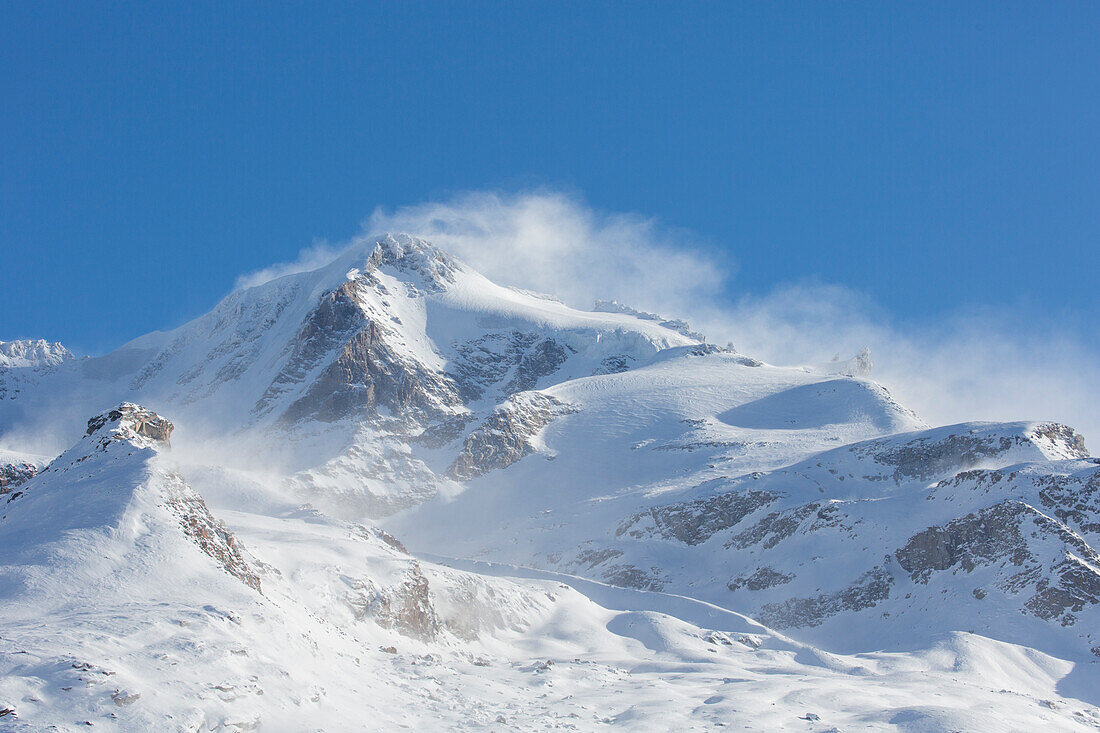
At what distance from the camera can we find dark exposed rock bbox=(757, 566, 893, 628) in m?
75.2

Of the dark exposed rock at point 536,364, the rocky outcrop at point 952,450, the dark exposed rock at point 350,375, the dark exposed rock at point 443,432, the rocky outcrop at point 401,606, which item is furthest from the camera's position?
the dark exposed rock at point 536,364

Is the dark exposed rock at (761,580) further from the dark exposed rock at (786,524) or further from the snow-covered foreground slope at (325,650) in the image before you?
the snow-covered foreground slope at (325,650)

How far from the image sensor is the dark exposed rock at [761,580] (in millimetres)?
83000

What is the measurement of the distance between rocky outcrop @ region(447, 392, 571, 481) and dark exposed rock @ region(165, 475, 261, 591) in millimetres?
101918

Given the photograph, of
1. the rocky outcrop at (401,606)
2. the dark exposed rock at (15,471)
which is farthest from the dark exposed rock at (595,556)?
the dark exposed rock at (15,471)

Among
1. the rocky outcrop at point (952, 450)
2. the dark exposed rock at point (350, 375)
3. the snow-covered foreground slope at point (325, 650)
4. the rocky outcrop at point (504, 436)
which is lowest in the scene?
the snow-covered foreground slope at point (325, 650)

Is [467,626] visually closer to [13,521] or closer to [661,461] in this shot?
[13,521]

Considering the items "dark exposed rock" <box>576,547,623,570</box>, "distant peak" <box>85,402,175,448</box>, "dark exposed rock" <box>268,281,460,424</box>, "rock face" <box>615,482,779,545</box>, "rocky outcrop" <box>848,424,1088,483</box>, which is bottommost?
"distant peak" <box>85,402,175,448</box>

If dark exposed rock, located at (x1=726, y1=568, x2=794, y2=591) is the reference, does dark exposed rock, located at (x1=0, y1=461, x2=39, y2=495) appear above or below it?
above

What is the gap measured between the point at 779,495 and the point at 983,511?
2710 centimetres

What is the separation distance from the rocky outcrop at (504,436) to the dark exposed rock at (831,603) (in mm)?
67630

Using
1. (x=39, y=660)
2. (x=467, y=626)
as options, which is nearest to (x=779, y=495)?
(x=467, y=626)

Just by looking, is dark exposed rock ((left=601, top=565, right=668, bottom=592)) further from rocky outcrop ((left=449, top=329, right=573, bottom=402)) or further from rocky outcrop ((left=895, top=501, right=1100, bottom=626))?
rocky outcrop ((left=449, top=329, right=573, bottom=402))

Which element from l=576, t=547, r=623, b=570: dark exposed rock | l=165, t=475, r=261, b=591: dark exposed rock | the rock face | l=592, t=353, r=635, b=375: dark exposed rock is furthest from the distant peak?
l=592, t=353, r=635, b=375: dark exposed rock
